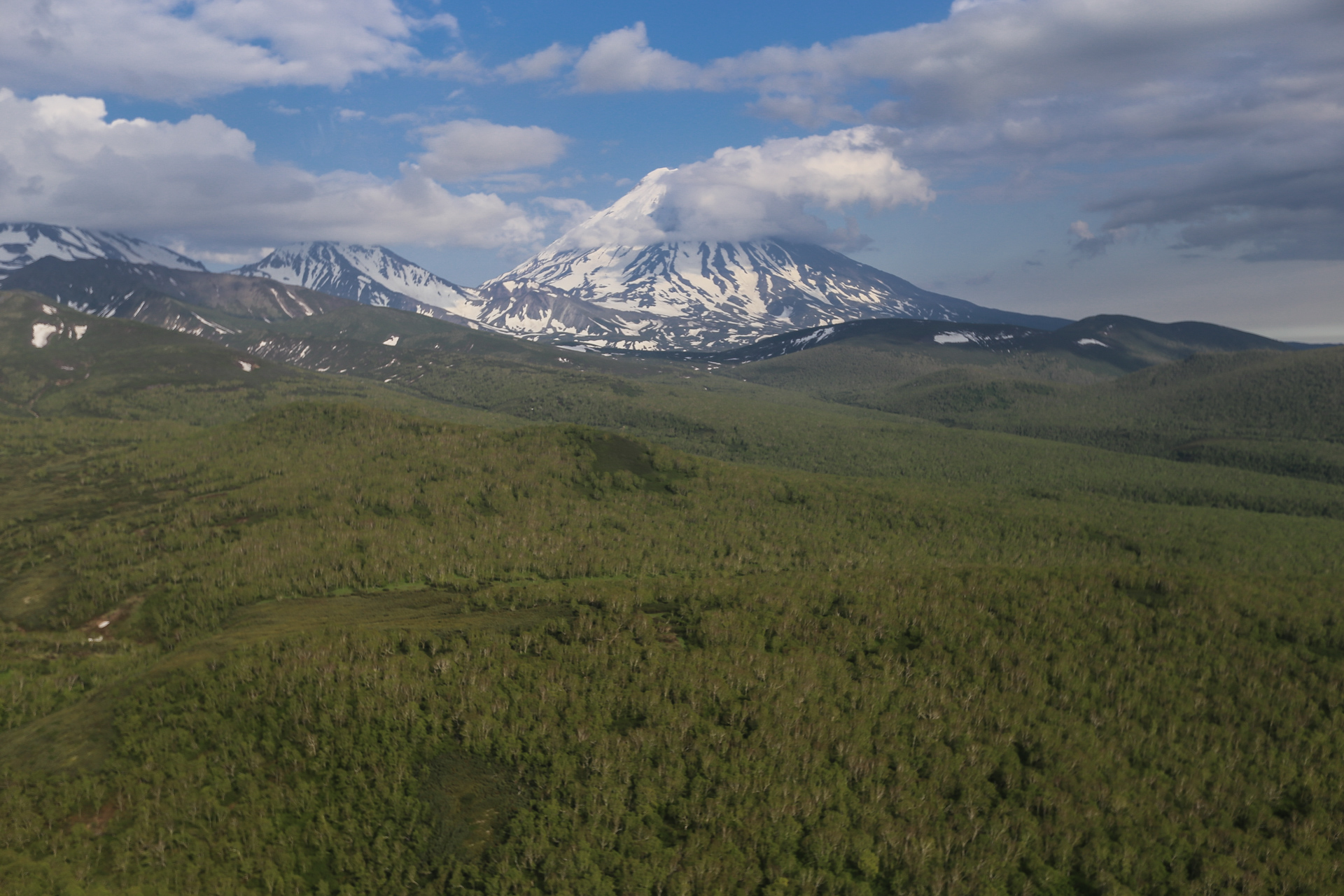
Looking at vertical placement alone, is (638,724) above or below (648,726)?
below

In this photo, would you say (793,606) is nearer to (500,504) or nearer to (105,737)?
(105,737)

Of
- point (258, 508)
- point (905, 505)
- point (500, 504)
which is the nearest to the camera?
point (258, 508)

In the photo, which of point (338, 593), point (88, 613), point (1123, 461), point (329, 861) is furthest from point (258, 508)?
point (1123, 461)

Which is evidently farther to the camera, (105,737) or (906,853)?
(105,737)

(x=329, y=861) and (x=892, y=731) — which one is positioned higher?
(x=892, y=731)

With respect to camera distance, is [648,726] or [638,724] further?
[638,724]

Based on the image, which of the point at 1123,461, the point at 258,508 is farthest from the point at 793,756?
the point at 1123,461

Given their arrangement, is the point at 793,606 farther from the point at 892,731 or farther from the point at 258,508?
the point at 258,508

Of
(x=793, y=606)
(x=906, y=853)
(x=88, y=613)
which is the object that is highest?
(x=793, y=606)

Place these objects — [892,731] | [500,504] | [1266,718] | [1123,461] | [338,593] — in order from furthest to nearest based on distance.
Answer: [1123,461] < [500,504] < [338,593] < [1266,718] < [892,731]
